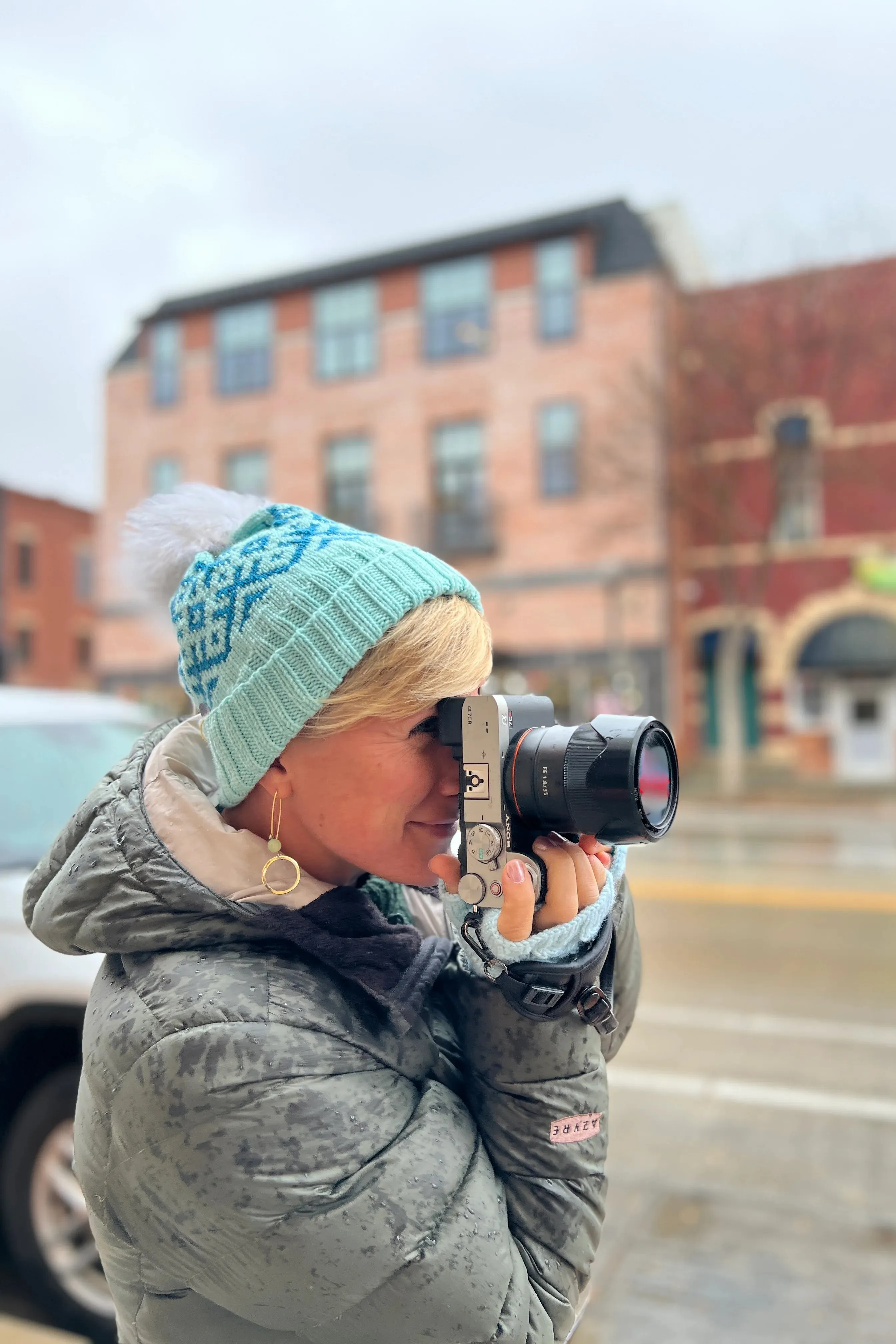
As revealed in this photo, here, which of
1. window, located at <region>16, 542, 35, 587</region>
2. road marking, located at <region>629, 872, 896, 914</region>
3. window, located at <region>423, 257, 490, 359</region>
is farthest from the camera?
window, located at <region>16, 542, 35, 587</region>

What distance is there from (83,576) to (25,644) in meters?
3.68

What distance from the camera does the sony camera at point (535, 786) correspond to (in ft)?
3.66

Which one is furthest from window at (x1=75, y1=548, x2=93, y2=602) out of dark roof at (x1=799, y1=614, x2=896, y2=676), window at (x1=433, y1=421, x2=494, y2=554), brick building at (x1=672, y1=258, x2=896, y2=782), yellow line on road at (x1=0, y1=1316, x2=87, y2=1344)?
yellow line on road at (x1=0, y1=1316, x2=87, y2=1344)

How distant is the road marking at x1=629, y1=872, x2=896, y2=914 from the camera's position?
9362mm

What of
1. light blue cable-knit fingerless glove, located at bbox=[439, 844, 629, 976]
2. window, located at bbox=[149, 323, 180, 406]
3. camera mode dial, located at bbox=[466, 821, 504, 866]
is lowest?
light blue cable-knit fingerless glove, located at bbox=[439, 844, 629, 976]

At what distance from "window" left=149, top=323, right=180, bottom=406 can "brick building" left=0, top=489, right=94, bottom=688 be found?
8.88 meters

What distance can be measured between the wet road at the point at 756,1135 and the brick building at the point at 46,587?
3103cm

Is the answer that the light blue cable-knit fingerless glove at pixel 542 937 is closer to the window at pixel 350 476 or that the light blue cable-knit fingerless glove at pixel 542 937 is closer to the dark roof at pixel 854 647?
the dark roof at pixel 854 647

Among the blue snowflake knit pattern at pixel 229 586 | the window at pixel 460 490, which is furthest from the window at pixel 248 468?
the blue snowflake knit pattern at pixel 229 586

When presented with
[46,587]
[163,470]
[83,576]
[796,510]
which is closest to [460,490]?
[796,510]

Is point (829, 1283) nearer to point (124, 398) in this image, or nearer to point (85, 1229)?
point (85, 1229)

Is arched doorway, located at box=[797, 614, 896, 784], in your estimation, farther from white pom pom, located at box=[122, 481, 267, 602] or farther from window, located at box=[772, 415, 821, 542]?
white pom pom, located at box=[122, 481, 267, 602]

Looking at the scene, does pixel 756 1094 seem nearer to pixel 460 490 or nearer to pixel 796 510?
pixel 796 510

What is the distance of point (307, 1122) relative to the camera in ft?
3.34
